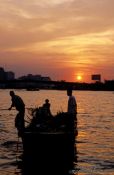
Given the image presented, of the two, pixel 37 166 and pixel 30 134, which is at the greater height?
pixel 30 134

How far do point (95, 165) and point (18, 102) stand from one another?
15.7ft

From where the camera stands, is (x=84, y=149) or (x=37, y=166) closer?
(x=37, y=166)

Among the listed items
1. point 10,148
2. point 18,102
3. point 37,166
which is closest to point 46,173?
point 37,166

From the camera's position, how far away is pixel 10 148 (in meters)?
26.0

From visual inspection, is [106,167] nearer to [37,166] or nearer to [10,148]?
[37,166]

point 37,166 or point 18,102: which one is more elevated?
point 18,102

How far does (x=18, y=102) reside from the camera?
23172mm

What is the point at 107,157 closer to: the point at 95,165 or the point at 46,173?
the point at 95,165

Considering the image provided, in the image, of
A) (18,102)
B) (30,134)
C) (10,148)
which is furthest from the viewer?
(10,148)

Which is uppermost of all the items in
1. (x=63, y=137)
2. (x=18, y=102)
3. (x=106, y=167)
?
(x=18, y=102)

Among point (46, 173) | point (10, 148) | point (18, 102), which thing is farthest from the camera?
point (10, 148)

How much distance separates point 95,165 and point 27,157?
2.98 m

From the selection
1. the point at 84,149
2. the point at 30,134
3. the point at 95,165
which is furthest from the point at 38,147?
the point at 84,149

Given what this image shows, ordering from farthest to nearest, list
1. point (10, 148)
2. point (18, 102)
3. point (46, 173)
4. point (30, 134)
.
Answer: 1. point (10, 148)
2. point (18, 102)
3. point (30, 134)
4. point (46, 173)
